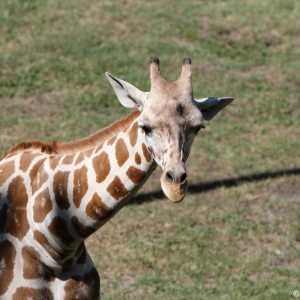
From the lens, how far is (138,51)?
39.9 feet

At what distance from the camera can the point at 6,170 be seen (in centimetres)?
553

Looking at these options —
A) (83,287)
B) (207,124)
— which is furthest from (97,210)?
(207,124)

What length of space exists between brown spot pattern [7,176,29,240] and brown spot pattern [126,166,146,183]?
788 millimetres

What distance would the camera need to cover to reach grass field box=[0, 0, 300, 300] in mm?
7820

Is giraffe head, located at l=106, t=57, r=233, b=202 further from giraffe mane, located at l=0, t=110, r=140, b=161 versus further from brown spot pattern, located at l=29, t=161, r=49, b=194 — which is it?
brown spot pattern, located at l=29, t=161, r=49, b=194

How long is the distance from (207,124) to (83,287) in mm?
5469

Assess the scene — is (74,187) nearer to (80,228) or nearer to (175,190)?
(80,228)

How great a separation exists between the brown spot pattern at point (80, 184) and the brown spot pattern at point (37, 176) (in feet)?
0.74

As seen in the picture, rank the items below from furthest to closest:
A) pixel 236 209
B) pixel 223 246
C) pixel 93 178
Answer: pixel 236 209, pixel 223 246, pixel 93 178

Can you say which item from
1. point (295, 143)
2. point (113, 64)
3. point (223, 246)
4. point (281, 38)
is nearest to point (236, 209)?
point (223, 246)

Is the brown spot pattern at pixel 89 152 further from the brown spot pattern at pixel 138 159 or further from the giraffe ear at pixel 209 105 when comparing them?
the giraffe ear at pixel 209 105

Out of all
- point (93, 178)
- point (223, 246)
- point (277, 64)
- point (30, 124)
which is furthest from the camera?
point (277, 64)

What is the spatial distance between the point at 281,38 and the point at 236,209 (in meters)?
5.04

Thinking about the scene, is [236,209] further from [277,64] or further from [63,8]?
[63,8]
